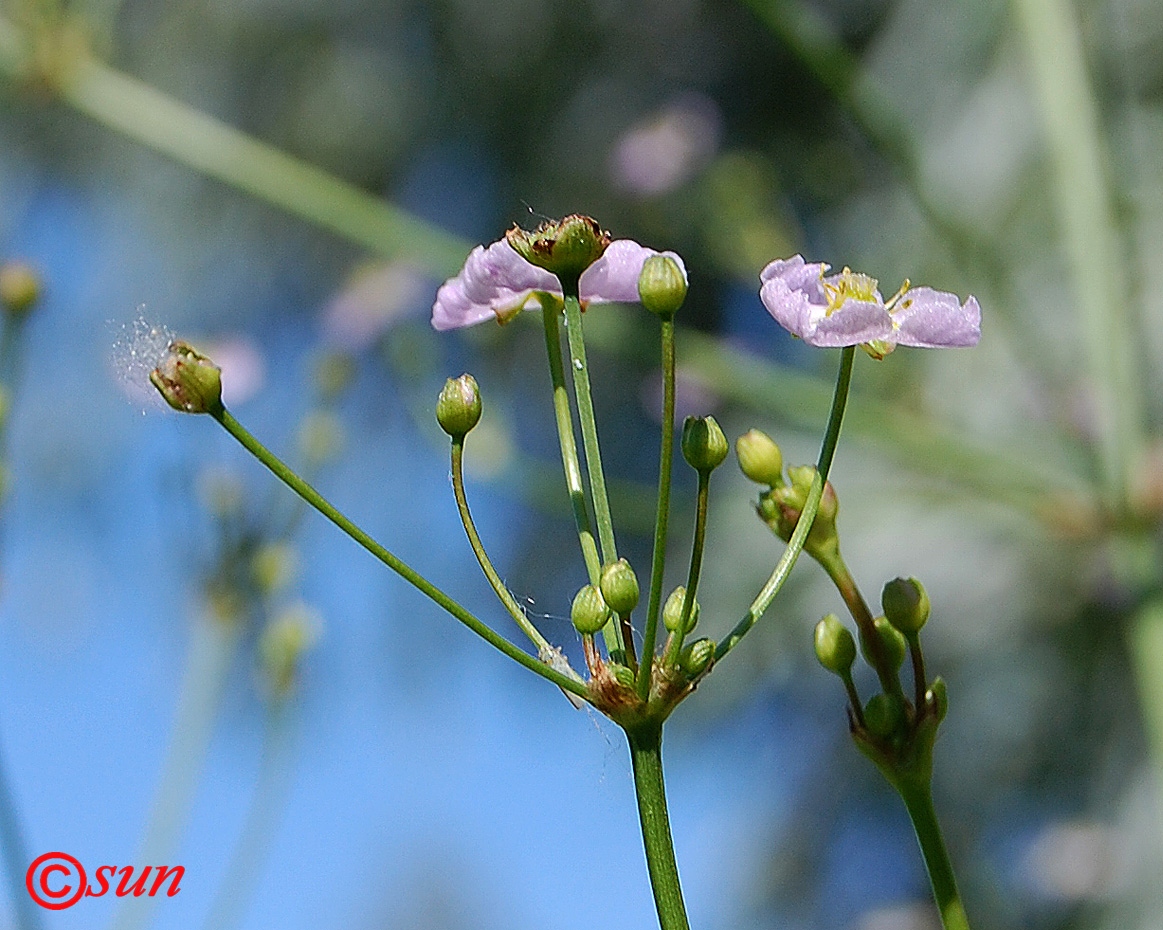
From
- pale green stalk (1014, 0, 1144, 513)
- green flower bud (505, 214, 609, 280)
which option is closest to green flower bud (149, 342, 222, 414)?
green flower bud (505, 214, 609, 280)

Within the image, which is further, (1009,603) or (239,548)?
(1009,603)

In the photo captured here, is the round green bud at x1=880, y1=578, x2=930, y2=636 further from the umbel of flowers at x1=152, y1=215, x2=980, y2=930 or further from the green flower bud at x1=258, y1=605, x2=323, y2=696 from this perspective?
the green flower bud at x1=258, y1=605, x2=323, y2=696

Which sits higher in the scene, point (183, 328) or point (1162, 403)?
point (183, 328)

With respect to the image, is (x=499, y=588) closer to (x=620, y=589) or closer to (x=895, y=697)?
(x=620, y=589)

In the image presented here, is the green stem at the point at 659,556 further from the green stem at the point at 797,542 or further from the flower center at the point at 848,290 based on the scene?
the flower center at the point at 848,290

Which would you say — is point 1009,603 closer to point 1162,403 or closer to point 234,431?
point 1162,403

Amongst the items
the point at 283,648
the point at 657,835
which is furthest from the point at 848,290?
the point at 283,648

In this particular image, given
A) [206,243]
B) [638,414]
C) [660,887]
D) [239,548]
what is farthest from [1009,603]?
[660,887]
